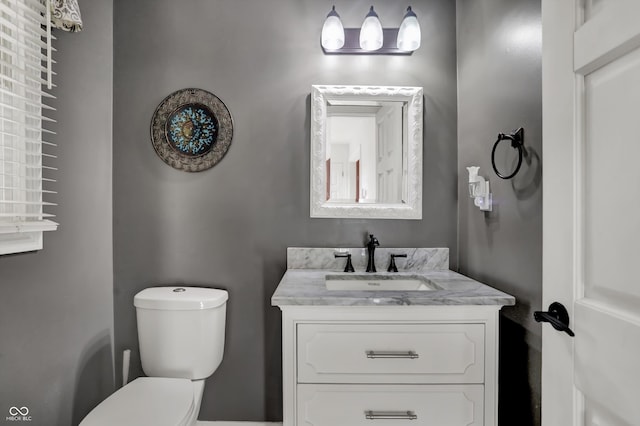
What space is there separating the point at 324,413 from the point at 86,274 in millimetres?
1308

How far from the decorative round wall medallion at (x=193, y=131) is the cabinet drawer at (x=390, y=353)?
1.10 meters

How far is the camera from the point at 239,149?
192cm

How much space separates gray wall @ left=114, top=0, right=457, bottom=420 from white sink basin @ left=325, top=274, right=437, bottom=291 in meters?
0.27

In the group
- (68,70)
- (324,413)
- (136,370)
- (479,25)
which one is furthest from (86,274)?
(479,25)

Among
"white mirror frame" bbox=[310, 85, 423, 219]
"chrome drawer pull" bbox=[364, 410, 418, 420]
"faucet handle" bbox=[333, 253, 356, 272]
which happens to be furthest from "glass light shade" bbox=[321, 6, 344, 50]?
"chrome drawer pull" bbox=[364, 410, 418, 420]

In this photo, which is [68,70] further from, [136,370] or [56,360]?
[136,370]

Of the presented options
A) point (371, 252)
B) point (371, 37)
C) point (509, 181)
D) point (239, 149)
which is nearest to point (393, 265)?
point (371, 252)

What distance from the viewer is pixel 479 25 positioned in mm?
1678

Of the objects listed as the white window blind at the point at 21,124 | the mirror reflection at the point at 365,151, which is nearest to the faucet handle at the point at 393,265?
the mirror reflection at the point at 365,151

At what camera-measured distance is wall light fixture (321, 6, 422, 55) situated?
1.79m

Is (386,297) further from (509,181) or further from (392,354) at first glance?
(509,181)
